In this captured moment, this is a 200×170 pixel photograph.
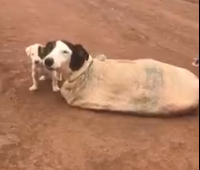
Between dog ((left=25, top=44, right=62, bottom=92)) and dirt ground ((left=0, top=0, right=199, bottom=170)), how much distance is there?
0.10ft

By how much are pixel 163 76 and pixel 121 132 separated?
24 cm

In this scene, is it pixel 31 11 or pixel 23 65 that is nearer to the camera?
pixel 23 65

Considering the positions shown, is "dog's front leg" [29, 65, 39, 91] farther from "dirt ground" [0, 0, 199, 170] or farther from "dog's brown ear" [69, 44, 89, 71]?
"dog's brown ear" [69, 44, 89, 71]

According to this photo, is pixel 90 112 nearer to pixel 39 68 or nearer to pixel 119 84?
pixel 119 84

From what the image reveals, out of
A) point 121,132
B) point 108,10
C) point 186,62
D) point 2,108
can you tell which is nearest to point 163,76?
point 186,62

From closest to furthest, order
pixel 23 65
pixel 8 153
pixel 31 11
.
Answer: pixel 8 153 → pixel 23 65 → pixel 31 11

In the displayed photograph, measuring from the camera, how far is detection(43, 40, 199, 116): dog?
1.52 m

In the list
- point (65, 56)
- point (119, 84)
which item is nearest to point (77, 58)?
point (65, 56)

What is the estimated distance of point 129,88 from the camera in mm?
1547

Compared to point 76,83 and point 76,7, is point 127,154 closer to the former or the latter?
point 76,83

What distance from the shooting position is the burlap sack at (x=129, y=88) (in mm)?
1516

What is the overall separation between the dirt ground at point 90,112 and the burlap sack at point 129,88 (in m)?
0.03

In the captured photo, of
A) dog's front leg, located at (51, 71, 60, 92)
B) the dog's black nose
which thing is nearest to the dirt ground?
dog's front leg, located at (51, 71, 60, 92)

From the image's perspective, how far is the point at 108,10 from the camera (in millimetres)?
2193
